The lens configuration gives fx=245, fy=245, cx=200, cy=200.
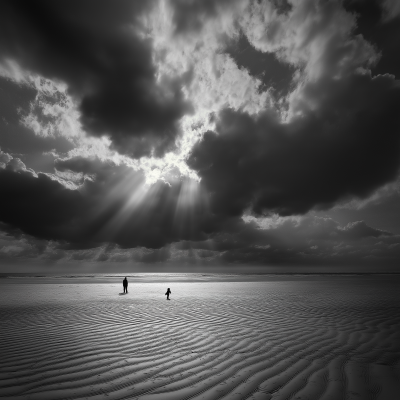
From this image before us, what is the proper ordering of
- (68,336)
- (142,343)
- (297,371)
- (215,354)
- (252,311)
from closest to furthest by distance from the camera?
(297,371), (215,354), (142,343), (68,336), (252,311)

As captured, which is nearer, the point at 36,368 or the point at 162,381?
the point at 162,381

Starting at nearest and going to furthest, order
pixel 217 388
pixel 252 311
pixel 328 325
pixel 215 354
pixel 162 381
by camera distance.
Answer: pixel 217 388 → pixel 162 381 → pixel 215 354 → pixel 328 325 → pixel 252 311

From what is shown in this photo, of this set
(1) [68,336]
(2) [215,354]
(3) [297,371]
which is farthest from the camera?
(1) [68,336]

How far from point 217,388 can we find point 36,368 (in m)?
3.65

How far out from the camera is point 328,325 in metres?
8.95

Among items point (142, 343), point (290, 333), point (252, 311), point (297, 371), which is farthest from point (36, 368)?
point (252, 311)

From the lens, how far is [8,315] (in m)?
11.0

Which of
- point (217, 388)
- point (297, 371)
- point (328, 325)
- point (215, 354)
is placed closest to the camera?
point (217, 388)

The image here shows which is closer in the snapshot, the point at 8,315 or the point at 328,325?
the point at 328,325

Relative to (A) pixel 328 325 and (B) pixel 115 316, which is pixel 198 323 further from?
(A) pixel 328 325

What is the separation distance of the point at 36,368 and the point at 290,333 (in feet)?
22.5

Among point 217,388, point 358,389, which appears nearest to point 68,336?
point 217,388

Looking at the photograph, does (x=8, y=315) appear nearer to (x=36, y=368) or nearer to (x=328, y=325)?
(x=36, y=368)

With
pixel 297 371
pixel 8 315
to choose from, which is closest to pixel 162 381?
pixel 297 371
